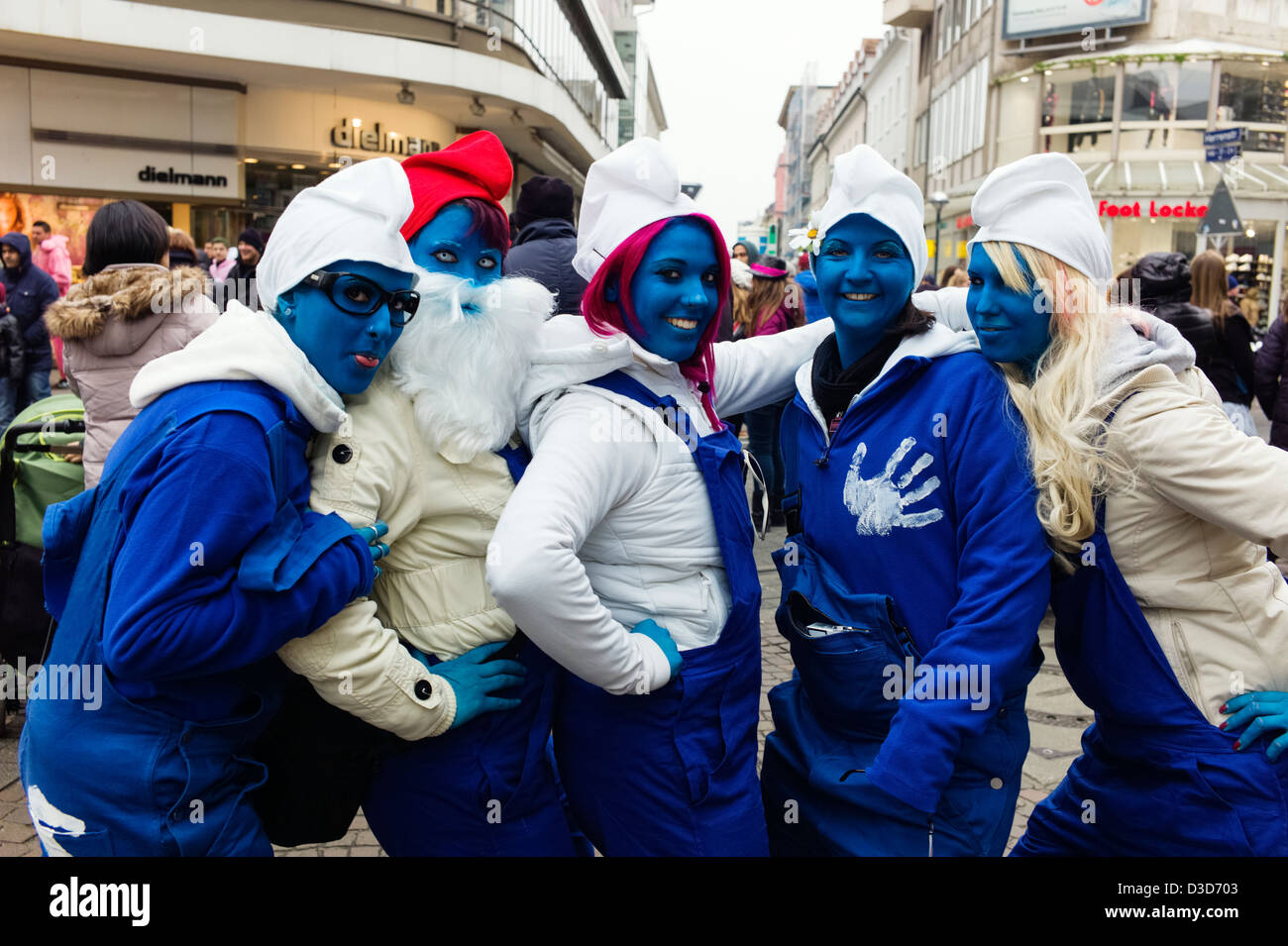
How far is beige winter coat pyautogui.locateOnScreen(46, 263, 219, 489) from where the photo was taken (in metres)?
4.17

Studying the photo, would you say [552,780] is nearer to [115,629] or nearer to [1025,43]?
[115,629]

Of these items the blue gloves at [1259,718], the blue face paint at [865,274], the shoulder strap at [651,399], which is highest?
the blue face paint at [865,274]

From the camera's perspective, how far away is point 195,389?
6.00 ft

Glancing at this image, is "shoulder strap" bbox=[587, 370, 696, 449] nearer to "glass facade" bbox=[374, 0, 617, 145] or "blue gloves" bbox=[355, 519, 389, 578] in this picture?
"blue gloves" bbox=[355, 519, 389, 578]

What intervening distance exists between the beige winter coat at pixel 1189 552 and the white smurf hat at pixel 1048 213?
29 centimetres

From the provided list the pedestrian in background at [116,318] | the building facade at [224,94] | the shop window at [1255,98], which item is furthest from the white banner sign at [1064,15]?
the pedestrian in background at [116,318]

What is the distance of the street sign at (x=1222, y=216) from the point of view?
36.3 ft

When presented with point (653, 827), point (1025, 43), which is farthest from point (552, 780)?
point (1025, 43)

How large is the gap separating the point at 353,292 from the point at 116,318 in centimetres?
280

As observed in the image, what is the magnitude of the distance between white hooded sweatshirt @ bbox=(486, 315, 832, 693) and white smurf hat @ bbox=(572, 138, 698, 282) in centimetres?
19

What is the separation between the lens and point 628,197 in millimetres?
2250

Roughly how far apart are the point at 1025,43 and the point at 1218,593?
3365cm

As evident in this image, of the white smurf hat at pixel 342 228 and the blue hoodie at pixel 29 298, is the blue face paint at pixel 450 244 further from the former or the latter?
the blue hoodie at pixel 29 298

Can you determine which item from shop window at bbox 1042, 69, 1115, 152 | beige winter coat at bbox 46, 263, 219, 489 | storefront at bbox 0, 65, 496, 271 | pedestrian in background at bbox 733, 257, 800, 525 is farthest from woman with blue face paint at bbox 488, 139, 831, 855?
shop window at bbox 1042, 69, 1115, 152
